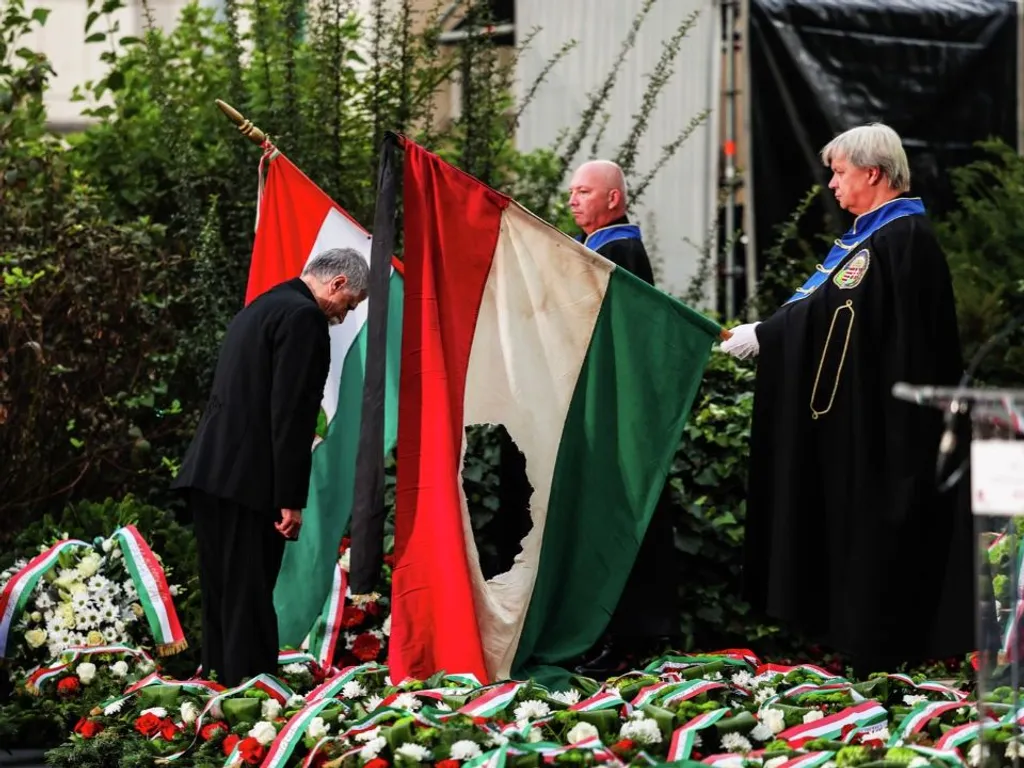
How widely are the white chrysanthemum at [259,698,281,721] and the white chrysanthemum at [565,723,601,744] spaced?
1101 mm

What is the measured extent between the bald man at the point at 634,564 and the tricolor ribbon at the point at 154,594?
5.31 feet

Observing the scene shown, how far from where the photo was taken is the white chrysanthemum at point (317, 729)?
5641 mm

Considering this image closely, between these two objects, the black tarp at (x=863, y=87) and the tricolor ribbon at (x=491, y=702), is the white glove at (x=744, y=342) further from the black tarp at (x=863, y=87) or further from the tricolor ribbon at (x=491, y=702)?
the black tarp at (x=863, y=87)

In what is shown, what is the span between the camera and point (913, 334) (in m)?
6.66

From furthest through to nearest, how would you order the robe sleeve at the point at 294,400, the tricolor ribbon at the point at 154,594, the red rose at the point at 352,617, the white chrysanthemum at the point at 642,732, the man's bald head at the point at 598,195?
1. the man's bald head at the point at 598,195
2. the red rose at the point at 352,617
3. the tricolor ribbon at the point at 154,594
4. the robe sleeve at the point at 294,400
5. the white chrysanthemum at the point at 642,732

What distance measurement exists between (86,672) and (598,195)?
9.31ft

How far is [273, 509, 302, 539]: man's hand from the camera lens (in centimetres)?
648

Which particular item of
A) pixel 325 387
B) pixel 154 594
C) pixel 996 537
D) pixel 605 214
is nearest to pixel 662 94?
pixel 605 214

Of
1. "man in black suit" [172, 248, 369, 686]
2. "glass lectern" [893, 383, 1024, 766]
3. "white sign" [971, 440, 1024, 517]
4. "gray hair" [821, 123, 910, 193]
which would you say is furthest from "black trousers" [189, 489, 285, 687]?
"white sign" [971, 440, 1024, 517]

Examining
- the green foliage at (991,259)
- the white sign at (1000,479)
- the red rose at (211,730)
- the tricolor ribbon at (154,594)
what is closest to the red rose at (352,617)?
the tricolor ribbon at (154,594)

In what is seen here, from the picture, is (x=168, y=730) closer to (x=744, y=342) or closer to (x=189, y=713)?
(x=189, y=713)

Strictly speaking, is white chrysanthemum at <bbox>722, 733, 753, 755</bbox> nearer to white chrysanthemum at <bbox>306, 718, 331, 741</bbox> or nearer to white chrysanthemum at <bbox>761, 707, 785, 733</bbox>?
white chrysanthemum at <bbox>761, 707, 785, 733</bbox>

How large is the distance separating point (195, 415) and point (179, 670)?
1836 mm

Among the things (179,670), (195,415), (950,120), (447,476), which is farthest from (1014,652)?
(950,120)
